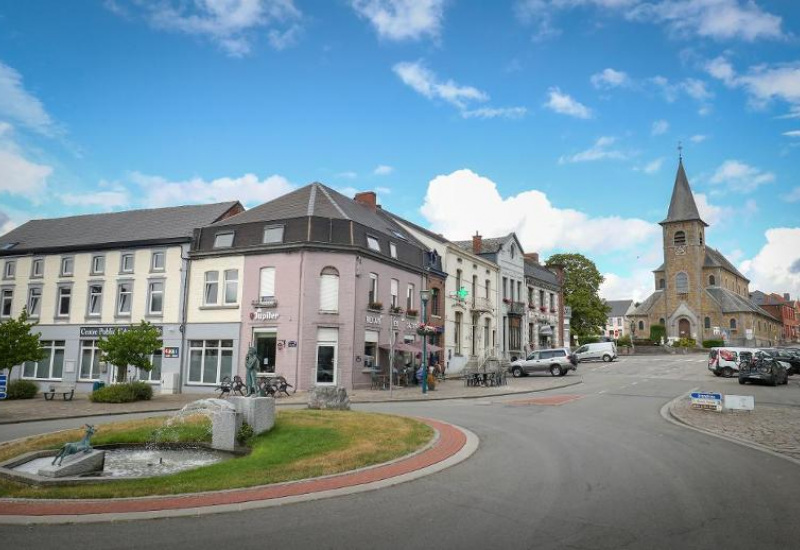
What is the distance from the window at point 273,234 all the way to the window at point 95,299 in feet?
38.5

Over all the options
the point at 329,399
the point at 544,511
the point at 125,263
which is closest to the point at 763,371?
the point at 329,399

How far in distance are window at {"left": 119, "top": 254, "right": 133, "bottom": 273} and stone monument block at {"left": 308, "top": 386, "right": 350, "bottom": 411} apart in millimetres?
20203

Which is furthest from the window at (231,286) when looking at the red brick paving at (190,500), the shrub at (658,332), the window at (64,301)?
the shrub at (658,332)

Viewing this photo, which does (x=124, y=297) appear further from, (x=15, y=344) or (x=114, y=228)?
(x=15, y=344)

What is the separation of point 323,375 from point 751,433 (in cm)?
1874

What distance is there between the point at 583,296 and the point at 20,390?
53843 mm

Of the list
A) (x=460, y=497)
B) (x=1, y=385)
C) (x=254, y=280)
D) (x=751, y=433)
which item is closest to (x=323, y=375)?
(x=254, y=280)

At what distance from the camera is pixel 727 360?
111 ft

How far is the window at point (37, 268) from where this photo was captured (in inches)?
1398

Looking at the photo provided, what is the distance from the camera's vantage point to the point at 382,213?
128 ft

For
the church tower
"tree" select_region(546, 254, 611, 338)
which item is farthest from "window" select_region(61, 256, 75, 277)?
the church tower

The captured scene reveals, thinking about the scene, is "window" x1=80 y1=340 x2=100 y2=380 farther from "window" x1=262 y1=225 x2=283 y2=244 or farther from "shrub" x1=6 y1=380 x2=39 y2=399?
"window" x1=262 y1=225 x2=283 y2=244

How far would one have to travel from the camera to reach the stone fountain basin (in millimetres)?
8969

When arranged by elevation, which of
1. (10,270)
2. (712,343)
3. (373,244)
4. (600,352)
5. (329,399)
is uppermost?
(373,244)
